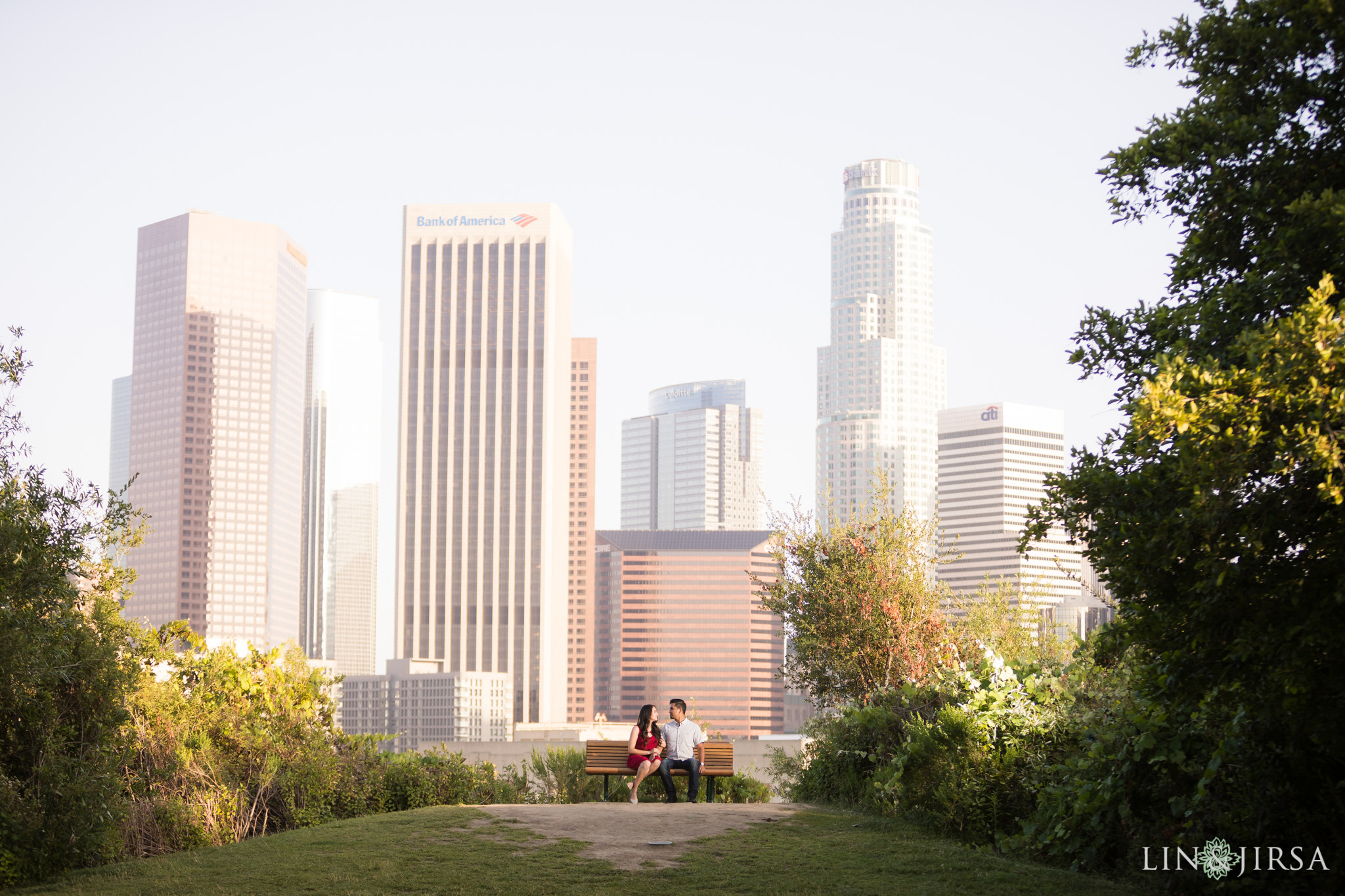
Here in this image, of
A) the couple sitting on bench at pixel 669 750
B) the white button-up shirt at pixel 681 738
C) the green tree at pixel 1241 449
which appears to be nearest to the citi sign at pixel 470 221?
the couple sitting on bench at pixel 669 750

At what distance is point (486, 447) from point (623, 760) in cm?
16737

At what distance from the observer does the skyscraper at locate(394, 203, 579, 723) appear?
17650cm

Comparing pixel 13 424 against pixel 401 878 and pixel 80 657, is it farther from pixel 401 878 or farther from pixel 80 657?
pixel 401 878

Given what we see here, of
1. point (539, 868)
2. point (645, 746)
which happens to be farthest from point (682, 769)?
point (539, 868)

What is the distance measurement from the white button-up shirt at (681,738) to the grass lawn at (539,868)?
3023 mm

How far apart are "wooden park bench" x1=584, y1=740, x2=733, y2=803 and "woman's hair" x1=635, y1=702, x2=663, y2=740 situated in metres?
0.45

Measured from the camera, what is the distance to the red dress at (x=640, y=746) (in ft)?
48.1

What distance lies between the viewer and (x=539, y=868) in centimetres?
961

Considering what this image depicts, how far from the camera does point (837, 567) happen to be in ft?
63.5

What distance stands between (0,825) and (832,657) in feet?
40.4

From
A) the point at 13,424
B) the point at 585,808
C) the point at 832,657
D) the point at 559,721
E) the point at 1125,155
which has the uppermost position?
the point at 1125,155

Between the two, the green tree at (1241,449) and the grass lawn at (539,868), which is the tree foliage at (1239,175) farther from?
the grass lawn at (539,868)

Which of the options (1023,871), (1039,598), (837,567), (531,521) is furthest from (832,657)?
(531,521)

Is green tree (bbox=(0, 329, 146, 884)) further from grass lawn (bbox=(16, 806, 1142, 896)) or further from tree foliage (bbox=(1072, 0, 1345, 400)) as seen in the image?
tree foliage (bbox=(1072, 0, 1345, 400))
